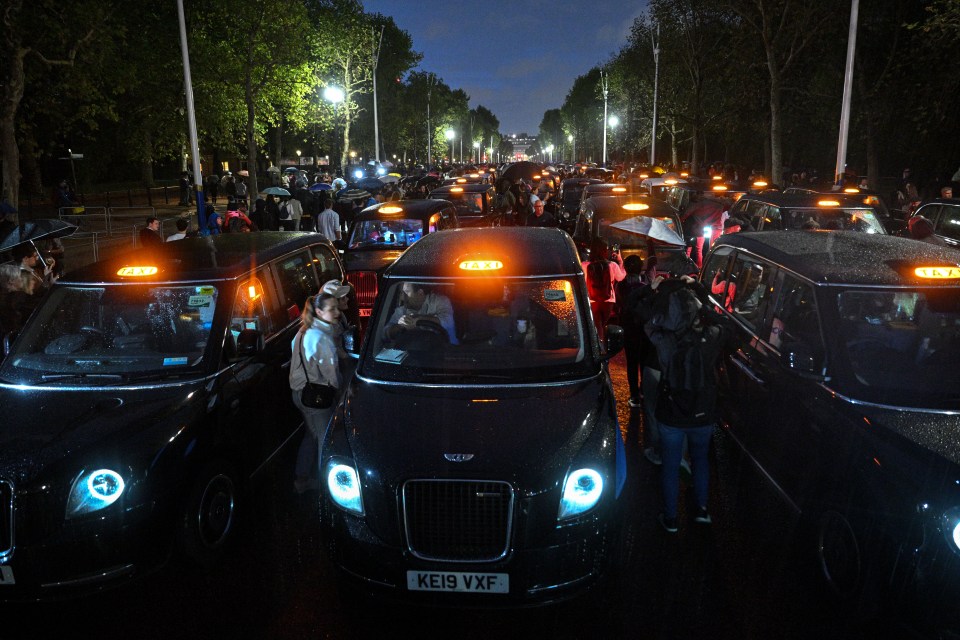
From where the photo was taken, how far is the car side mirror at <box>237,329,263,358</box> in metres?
4.91

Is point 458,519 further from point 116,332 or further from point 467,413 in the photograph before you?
point 116,332

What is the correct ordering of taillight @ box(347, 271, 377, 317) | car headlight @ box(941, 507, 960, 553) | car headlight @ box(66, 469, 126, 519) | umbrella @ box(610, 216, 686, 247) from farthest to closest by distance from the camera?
taillight @ box(347, 271, 377, 317), umbrella @ box(610, 216, 686, 247), car headlight @ box(66, 469, 126, 519), car headlight @ box(941, 507, 960, 553)

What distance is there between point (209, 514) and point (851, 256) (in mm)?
4926

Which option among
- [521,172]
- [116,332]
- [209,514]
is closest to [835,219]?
[209,514]

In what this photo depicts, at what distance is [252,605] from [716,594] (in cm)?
288

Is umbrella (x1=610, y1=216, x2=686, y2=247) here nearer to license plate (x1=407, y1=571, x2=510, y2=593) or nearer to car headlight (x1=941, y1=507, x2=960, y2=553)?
car headlight (x1=941, y1=507, x2=960, y2=553)

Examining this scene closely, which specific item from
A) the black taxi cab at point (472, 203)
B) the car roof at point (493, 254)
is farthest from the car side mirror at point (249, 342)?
the black taxi cab at point (472, 203)

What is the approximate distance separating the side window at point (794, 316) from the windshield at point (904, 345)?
210 mm

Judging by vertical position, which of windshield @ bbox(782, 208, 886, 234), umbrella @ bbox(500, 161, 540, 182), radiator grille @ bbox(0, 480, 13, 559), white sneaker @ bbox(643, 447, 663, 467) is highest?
umbrella @ bbox(500, 161, 540, 182)

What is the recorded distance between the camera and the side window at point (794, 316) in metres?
4.85

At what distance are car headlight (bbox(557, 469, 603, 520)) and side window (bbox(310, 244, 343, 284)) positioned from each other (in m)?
4.22

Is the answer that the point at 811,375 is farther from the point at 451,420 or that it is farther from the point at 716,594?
the point at 451,420

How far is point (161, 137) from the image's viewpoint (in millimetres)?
37375

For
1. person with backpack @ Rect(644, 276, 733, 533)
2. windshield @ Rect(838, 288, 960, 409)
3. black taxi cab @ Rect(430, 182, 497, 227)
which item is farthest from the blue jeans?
black taxi cab @ Rect(430, 182, 497, 227)
